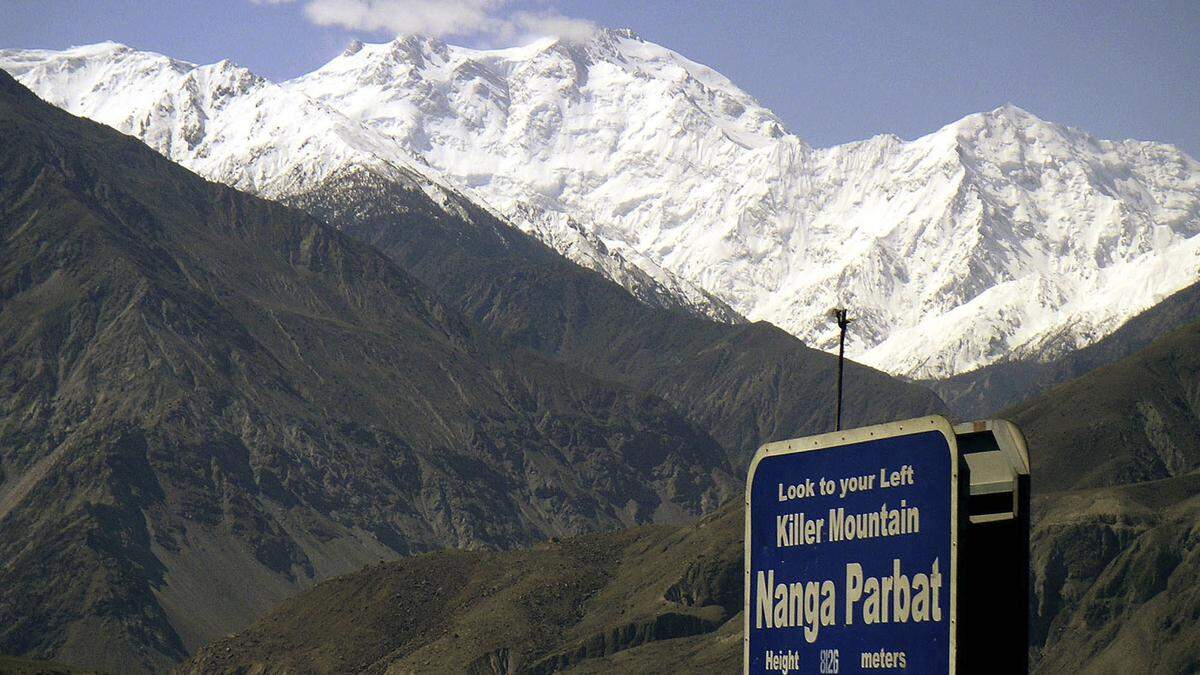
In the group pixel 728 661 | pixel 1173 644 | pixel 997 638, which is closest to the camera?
pixel 997 638

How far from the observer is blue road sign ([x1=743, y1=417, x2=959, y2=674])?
1086cm

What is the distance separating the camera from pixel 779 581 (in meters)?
11.9

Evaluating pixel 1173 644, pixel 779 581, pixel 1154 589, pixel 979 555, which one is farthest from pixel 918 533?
pixel 1154 589

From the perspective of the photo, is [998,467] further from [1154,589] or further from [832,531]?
[1154,589]

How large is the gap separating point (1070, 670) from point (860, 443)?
18282 centimetres

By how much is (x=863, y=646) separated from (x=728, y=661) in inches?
7292

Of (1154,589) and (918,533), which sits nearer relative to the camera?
(918,533)

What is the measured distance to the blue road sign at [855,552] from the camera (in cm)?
1086

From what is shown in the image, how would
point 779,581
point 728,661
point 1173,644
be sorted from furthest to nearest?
point 728,661, point 1173,644, point 779,581

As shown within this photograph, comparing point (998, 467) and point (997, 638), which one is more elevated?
point (998, 467)

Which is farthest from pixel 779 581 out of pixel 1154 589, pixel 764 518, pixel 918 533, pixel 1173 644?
pixel 1154 589

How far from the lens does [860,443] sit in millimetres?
11539

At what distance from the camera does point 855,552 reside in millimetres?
11320

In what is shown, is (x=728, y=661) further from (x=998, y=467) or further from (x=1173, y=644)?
(x=998, y=467)
